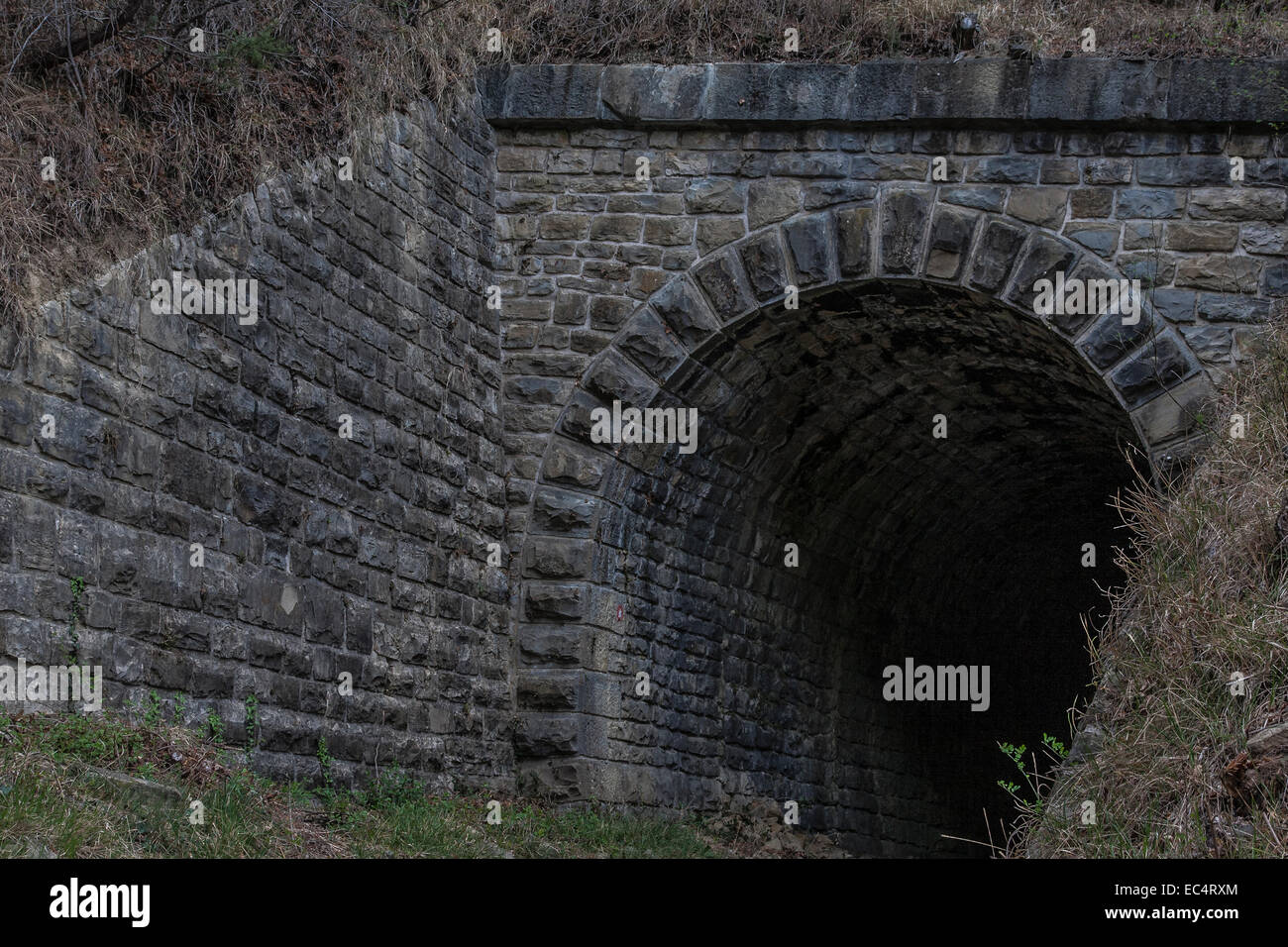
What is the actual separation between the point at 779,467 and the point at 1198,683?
5077 millimetres

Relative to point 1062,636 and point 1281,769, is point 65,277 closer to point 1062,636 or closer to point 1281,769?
point 1281,769

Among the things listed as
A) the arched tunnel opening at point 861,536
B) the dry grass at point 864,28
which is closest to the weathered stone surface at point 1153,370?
the arched tunnel opening at point 861,536

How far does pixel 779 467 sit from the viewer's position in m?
11.1

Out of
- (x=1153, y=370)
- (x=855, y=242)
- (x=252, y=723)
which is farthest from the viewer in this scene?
(x=855, y=242)

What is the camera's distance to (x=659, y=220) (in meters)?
9.82

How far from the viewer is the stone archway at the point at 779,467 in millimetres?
9320

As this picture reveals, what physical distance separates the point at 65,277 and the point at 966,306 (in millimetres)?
5735

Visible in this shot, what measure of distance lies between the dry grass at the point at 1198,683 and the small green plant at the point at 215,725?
3674 mm

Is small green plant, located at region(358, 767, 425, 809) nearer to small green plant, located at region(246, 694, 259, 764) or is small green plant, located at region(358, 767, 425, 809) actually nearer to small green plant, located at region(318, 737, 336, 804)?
small green plant, located at region(318, 737, 336, 804)

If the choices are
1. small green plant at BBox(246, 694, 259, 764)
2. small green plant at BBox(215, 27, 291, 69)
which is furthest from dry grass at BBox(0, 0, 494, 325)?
small green plant at BBox(246, 694, 259, 764)

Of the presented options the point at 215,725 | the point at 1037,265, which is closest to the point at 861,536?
the point at 1037,265

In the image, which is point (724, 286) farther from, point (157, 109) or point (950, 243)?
point (157, 109)

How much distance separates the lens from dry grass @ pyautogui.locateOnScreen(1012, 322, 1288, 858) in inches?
213

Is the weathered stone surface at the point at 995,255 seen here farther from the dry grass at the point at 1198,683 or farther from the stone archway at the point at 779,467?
the dry grass at the point at 1198,683
